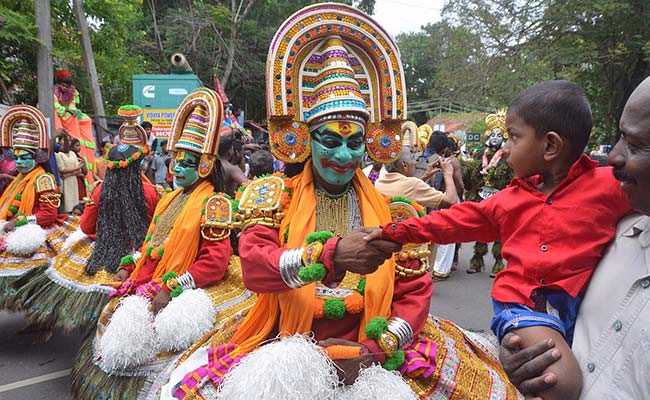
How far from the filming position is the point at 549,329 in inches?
54.2

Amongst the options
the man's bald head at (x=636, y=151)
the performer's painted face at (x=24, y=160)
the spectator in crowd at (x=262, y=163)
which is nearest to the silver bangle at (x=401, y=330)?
the man's bald head at (x=636, y=151)

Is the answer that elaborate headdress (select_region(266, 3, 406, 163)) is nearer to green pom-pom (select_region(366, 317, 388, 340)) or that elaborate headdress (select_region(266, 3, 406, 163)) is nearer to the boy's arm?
the boy's arm

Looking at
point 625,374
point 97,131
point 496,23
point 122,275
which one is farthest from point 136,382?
point 496,23

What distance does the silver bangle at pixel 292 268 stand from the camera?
189cm

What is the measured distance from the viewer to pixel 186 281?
323 cm

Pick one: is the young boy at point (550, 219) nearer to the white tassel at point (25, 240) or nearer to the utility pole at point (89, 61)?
the white tassel at point (25, 240)

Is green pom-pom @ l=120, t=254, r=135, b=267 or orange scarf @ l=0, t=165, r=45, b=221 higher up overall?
orange scarf @ l=0, t=165, r=45, b=221

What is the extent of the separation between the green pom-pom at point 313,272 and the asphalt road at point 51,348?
131 inches

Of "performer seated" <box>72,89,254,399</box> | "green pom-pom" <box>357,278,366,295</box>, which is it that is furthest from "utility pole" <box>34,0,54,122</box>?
"green pom-pom" <box>357,278,366,295</box>

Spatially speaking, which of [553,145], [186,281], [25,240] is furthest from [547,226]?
[25,240]

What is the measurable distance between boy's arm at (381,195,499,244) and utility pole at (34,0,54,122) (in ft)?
26.6

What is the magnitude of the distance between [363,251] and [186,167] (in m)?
2.19

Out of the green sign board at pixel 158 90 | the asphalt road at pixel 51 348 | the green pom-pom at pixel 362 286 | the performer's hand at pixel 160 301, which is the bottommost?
the asphalt road at pixel 51 348

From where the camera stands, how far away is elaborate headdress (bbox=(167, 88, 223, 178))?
11.8ft
